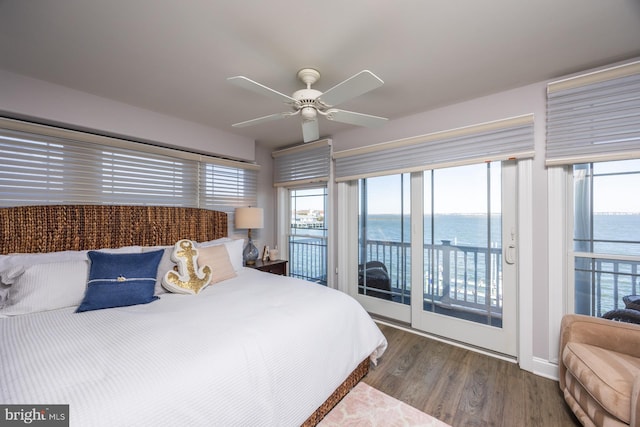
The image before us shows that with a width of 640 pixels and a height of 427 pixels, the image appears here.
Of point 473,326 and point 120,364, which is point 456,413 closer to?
point 473,326

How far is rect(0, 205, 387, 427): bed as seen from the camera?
3.01 feet

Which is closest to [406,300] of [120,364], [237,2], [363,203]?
[363,203]

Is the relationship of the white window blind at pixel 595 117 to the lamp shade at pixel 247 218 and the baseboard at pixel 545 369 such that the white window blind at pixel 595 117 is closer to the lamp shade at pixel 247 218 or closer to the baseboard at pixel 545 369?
the baseboard at pixel 545 369

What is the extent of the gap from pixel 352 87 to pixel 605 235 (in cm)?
229

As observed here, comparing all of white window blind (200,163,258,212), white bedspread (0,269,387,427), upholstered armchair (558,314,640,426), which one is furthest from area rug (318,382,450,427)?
white window blind (200,163,258,212)

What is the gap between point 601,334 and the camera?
5.39 feet

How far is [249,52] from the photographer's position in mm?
1706

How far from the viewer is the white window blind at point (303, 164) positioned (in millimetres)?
3458

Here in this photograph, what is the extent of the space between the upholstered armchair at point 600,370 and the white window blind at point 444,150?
135cm

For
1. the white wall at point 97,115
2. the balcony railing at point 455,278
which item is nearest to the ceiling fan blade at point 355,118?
the balcony railing at point 455,278

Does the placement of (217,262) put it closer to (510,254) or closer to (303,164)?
(303,164)

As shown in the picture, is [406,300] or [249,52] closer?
[249,52]

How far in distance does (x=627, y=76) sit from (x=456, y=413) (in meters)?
2.63

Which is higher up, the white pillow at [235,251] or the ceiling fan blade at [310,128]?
the ceiling fan blade at [310,128]
